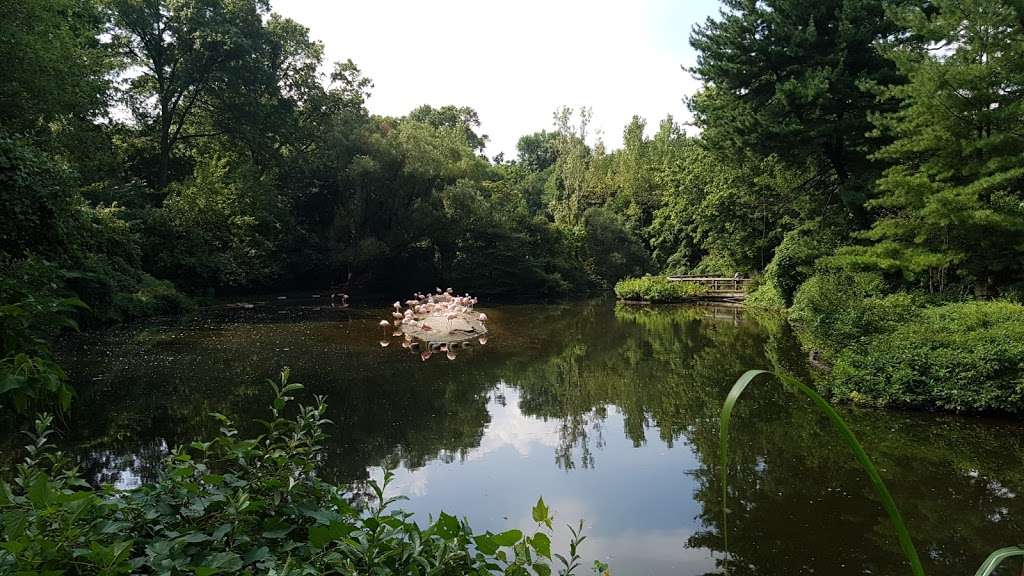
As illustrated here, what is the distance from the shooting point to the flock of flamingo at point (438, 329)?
478 inches

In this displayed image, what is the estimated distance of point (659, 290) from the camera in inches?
938

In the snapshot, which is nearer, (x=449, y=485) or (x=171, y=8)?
(x=449, y=485)

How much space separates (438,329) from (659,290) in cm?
1255

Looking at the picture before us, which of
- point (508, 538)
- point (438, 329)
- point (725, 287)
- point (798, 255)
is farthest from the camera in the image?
point (725, 287)

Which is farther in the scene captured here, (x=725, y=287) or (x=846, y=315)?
(x=725, y=287)

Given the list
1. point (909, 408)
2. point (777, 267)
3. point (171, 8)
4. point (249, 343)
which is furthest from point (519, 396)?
point (171, 8)

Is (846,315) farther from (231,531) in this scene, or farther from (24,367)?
(24,367)

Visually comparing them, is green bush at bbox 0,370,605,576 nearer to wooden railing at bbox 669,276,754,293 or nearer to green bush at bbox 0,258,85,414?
green bush at bbox 0,258,85,414

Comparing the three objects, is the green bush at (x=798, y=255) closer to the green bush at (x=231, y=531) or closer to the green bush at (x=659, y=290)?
the green bush at (x=659, y=290)

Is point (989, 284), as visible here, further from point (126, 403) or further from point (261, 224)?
point (261, 224)

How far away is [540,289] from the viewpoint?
2773cm

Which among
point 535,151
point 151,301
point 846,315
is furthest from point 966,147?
point 535,151

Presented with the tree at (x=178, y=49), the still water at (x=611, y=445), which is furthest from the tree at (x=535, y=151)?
the still water at (x=611, y=445)

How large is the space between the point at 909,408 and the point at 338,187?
22.5m
